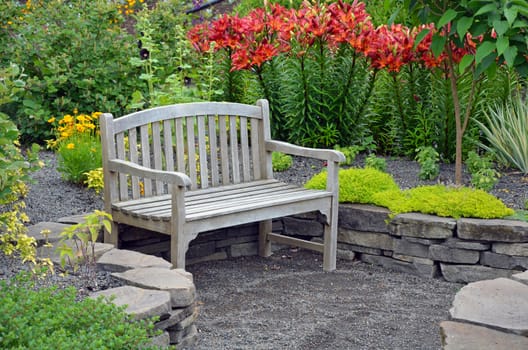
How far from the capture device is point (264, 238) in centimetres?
581

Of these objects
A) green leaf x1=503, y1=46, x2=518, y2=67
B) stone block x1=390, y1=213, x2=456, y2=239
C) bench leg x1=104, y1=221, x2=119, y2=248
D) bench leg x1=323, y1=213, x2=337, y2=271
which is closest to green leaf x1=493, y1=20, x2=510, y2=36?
green leaf x1=503, y1=46, x2=518, y2=67

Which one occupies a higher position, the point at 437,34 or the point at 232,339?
the point at 437,34

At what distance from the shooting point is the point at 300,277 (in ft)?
17.7

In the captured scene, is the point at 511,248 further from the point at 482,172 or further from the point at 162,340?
the point at 162,340

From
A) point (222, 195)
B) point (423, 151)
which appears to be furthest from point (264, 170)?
point (423, 151)

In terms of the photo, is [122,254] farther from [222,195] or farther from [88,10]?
[88,10]

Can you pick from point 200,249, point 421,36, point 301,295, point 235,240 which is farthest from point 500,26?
point 200,249

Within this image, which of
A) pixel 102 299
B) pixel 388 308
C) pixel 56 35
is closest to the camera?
pixel 102 299

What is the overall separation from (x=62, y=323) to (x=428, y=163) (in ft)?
11.3

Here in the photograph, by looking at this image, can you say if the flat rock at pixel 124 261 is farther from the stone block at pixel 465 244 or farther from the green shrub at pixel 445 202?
the stone block at pixel 465 244

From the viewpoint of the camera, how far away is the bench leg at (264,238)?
5.80 m

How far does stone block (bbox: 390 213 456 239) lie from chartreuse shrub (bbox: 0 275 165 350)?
2260 millimetres

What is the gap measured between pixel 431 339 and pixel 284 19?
3.07 meters

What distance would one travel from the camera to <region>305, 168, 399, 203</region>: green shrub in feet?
18.3
